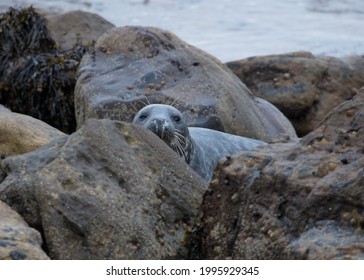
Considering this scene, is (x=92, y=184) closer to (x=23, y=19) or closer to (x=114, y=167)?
(x=114, y=167)

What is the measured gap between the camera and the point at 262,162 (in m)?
4.50

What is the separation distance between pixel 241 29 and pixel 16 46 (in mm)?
4869

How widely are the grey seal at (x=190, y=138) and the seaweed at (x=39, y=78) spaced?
6.69 feet

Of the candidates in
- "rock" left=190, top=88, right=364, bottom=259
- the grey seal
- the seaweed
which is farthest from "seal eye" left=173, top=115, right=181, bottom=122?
the seaweed

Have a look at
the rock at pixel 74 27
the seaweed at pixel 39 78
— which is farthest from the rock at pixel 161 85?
the rock at pixel 74 27

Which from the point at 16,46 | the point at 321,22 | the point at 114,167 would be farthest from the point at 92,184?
the point at 321,22

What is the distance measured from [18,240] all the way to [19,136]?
78.2 inches

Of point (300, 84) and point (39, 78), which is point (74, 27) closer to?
point (39, 78)

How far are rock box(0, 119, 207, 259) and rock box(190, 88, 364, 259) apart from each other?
0.18 m

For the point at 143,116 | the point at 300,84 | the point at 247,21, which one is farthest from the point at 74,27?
the point at 247,21

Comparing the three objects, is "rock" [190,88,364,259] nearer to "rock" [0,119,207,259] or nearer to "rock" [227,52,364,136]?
"rock" [0,119,207,259]

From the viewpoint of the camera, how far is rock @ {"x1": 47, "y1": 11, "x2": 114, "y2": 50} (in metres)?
10.3

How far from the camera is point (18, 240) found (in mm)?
4129

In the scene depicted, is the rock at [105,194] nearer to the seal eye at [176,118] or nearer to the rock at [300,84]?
the seal eye at [176,118]
